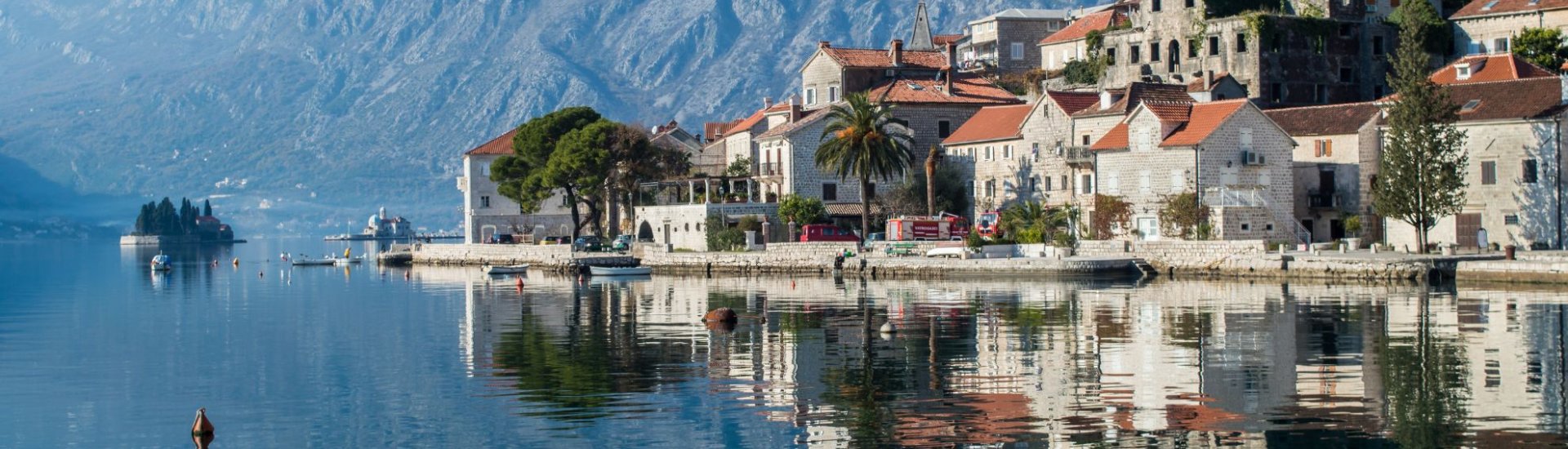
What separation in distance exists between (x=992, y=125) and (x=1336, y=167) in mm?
18905

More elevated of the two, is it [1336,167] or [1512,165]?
[1336,167]

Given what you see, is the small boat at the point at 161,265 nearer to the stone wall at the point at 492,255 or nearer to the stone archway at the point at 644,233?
the stone wall at the point at 492,255

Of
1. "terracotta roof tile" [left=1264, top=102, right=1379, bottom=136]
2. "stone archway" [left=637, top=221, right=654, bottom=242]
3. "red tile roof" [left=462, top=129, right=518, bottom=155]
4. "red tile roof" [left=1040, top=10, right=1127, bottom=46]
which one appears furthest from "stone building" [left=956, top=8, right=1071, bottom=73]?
"terracotta roof tile" [left=1264, top=102, right=1379, bottom=136]

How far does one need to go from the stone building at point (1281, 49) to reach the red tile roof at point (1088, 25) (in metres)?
10.7

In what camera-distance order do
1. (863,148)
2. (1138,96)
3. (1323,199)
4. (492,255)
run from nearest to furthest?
1. (1323,199)
2. (1138,96)
3. (863,148)
4. (492,255)

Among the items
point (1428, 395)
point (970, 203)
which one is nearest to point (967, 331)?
point (1428, 395)

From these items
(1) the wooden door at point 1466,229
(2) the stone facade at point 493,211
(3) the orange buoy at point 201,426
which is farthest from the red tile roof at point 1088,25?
(3) the orange buoy at point 201,426

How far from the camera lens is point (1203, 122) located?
7712 cm

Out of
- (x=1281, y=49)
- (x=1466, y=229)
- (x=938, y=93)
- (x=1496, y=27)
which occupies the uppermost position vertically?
(x=1496, y=27)

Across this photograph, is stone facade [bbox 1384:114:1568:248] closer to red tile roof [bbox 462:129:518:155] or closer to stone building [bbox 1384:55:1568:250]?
stone building [bbox 1384:55:1568:250]

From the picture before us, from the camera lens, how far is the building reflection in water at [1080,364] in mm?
30547

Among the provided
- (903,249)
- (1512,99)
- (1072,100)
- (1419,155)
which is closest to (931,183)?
(903,249)

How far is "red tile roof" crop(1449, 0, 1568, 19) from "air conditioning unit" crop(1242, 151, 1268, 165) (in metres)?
19.5

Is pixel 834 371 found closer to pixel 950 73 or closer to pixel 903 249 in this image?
pixel 903 249
